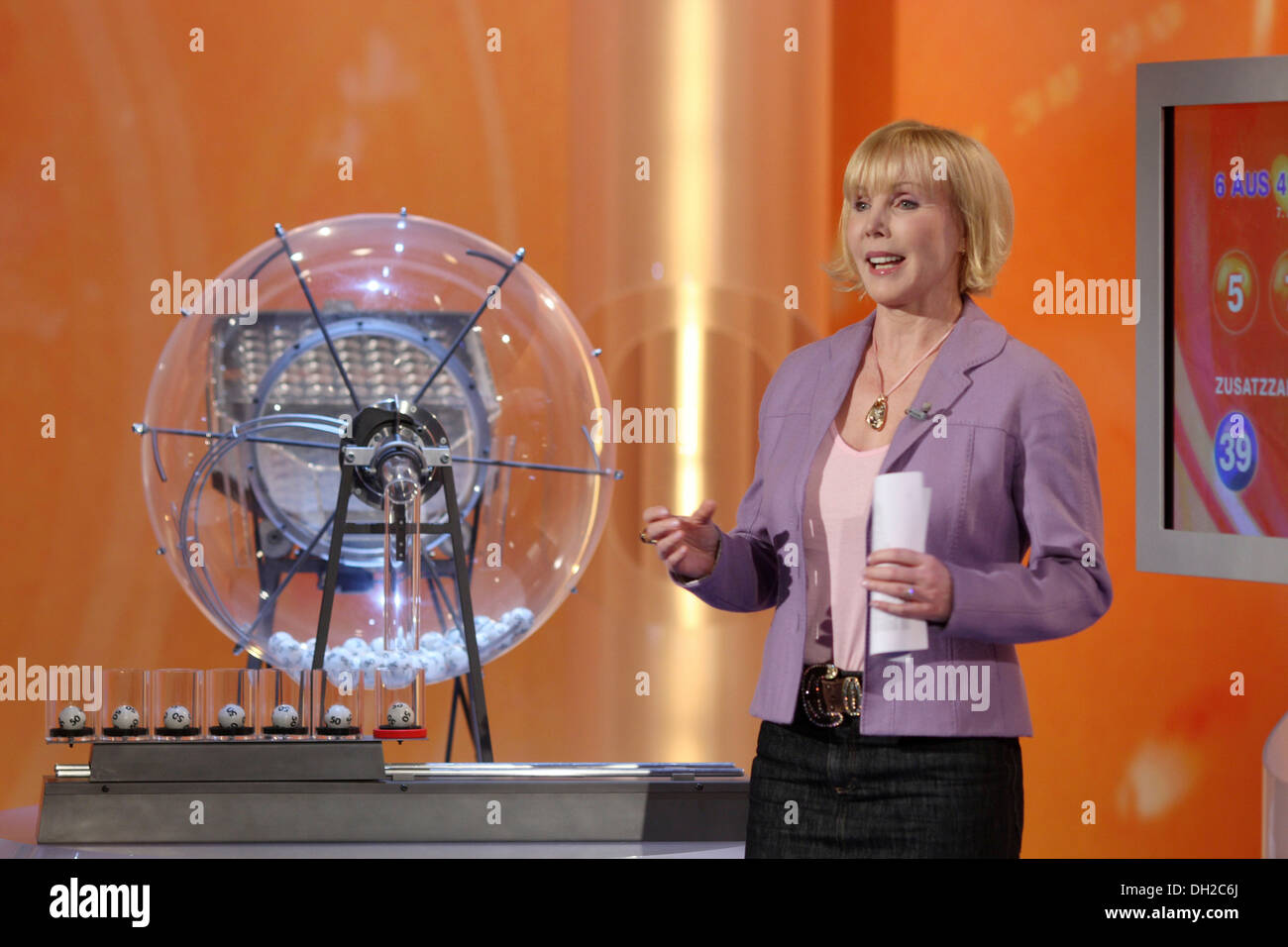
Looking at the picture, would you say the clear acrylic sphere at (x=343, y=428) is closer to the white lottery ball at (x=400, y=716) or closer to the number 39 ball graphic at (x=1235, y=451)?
the white lottery ball at (x=400, y=716)

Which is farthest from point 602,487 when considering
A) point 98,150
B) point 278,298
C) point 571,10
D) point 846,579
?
point 98,150

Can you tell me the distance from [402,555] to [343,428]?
282 millimetres

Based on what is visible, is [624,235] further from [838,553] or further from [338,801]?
[838,553]

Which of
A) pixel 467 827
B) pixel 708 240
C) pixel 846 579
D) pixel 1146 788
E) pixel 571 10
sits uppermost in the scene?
pixel 571 10

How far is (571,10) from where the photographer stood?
476 cm

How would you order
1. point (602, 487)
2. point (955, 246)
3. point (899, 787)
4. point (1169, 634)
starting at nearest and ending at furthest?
point (899, 787) → point (955, 246) → point (602, 487) → point (1169, 634)

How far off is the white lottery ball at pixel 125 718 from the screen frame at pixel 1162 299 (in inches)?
77.5

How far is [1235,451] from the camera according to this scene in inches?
119

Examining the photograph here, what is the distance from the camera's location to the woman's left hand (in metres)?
1.79

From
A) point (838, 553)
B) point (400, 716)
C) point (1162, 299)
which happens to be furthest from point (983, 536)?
point (1162, 299)

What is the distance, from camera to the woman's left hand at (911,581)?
1.79m

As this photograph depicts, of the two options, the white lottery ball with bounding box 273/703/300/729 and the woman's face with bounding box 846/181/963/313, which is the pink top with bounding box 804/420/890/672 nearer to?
the woman's face with bounding box 846/181/963/313

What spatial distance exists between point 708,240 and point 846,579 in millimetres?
2796
